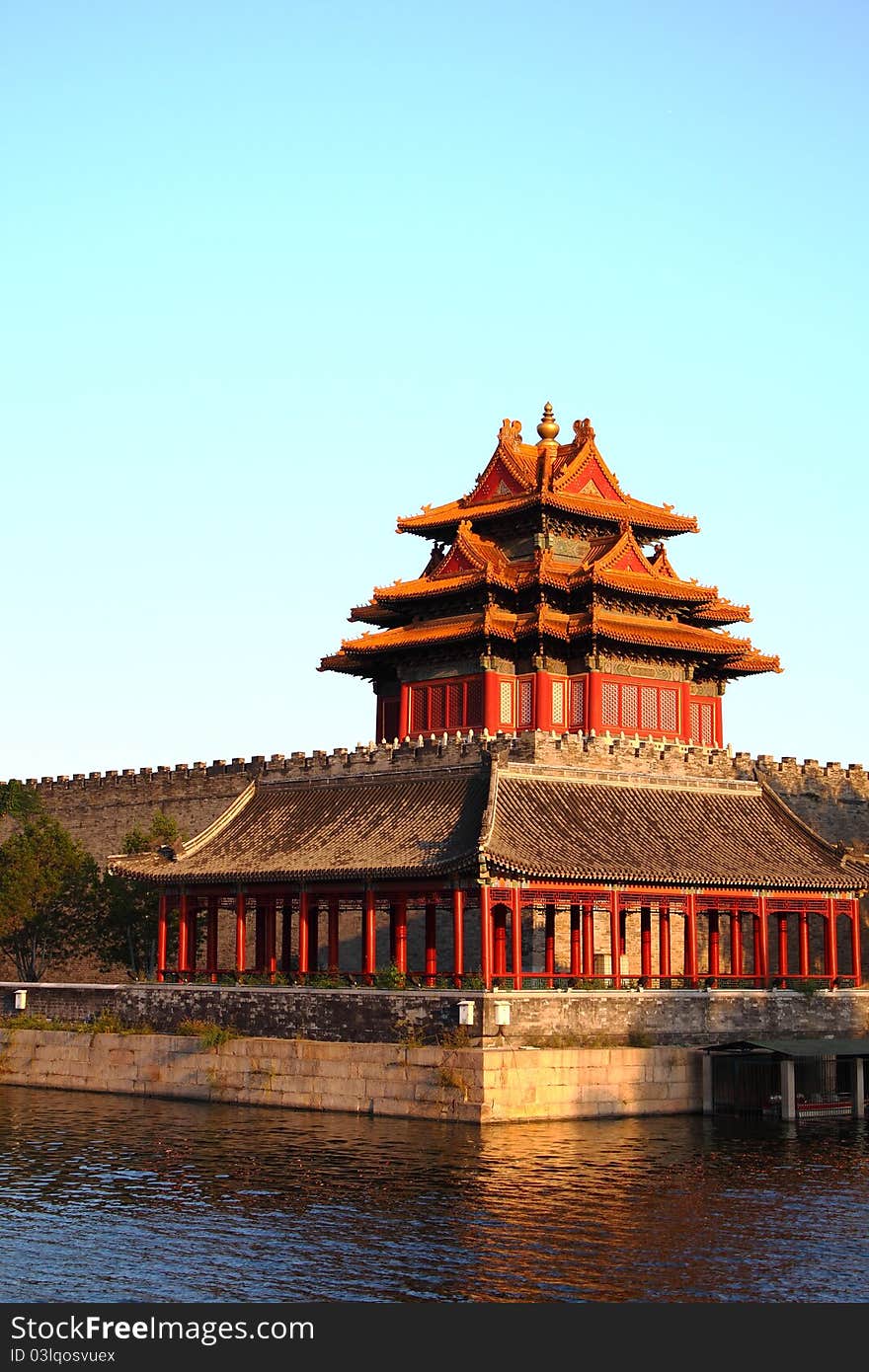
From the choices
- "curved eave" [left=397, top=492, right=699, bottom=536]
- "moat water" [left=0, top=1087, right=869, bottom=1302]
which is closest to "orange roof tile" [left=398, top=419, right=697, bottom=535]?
"curved eave" [left=397, top=492, right=699, bottom=536]

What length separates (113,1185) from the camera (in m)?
34.6

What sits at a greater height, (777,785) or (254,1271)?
(777,785)

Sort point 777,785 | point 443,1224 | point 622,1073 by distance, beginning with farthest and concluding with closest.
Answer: point 777,785
point 622,1073
point 443,1224

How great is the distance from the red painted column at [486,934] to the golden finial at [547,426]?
27.2m

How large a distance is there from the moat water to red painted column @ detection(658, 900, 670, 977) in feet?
22.7

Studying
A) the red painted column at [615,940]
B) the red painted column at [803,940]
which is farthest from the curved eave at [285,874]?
the red painted column at [803,940]

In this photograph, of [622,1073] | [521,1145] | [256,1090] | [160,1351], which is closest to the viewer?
[160,1351]

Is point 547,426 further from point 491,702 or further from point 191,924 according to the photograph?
point 191,924

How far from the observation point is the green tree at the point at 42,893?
60.3m

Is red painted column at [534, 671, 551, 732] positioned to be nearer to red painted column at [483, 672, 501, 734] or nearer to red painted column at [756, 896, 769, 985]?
red painted column at [483, 672, 501, 734]

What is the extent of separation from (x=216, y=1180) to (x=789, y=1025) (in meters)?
18.2

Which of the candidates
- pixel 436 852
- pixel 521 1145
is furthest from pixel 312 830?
pixel 521 1145

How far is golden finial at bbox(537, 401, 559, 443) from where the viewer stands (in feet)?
224

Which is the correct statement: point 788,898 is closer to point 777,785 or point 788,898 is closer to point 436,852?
point 436,852
